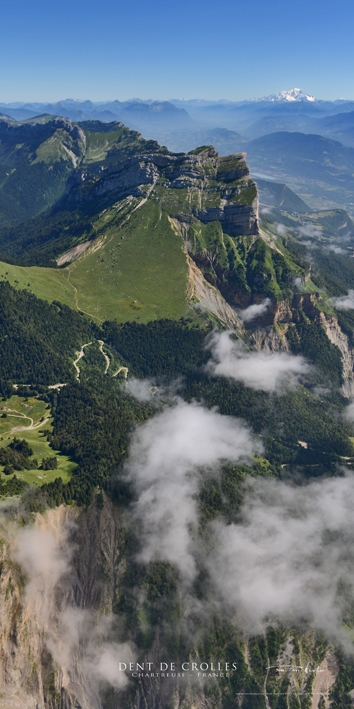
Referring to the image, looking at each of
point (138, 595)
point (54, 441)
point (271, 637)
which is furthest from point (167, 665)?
point (54, 441)

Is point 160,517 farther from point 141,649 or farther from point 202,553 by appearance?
point 141,649

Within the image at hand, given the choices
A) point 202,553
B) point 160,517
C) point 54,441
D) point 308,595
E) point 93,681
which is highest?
point 54,441

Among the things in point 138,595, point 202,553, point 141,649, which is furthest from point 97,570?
point 202,553

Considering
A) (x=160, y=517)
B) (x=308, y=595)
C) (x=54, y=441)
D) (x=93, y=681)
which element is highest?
(x=54, y=441)

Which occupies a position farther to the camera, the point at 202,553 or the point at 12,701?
the point at 202,553

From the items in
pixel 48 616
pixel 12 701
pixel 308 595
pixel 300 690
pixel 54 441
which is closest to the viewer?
pixel 12 701

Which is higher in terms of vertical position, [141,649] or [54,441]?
[54,441]

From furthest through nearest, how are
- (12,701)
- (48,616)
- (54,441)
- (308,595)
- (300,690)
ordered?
(54,441) < (308,595) < (300,690) < (48,616) < (12,701)

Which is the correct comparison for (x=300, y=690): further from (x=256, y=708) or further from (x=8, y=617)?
(x=8, y=617)

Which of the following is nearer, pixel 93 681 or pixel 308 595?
pixel 93 681
